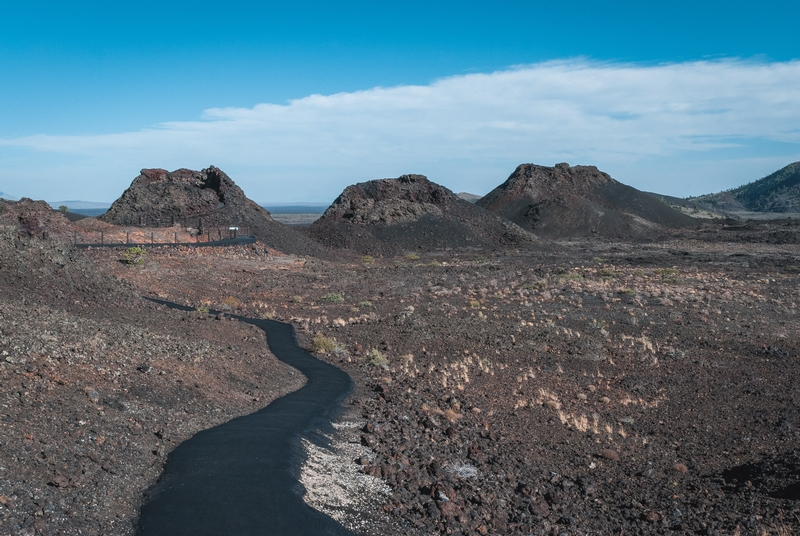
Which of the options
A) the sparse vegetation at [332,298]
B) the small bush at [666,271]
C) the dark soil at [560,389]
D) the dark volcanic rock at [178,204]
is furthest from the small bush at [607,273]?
the dark volcanic rock at [178,204]

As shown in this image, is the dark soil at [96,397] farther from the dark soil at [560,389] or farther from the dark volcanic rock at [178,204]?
the dark volcanic rock at [178,204]

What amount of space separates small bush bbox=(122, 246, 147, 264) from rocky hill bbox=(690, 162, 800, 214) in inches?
5445

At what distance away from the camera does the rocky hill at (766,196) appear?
484ft

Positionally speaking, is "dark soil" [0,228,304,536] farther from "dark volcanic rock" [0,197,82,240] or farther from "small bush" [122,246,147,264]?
"dark volcanic rock" [0,197,82,240]

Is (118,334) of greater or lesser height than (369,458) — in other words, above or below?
above

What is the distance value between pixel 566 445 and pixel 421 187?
55715mm

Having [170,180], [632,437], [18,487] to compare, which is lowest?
[632,437]

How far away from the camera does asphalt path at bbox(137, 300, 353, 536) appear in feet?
24.7

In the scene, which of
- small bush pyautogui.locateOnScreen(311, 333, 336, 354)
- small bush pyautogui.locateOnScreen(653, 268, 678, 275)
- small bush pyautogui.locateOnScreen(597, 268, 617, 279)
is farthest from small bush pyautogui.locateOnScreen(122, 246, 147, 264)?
small bush pyautogui.locateOnScreen(653, 268, 678, 275)

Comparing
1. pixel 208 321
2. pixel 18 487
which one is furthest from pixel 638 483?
pixel 208 321

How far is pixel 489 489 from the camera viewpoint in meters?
9.10

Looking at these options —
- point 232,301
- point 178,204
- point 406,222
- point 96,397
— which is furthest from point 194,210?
point 96,397

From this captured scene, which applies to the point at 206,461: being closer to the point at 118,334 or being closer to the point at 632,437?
the point at 118,334

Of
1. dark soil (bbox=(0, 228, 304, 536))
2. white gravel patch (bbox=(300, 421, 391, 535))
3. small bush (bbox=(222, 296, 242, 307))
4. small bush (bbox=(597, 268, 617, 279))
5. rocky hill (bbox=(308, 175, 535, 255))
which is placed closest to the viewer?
dark soil (bbox=(0, 228, 304, 536))
